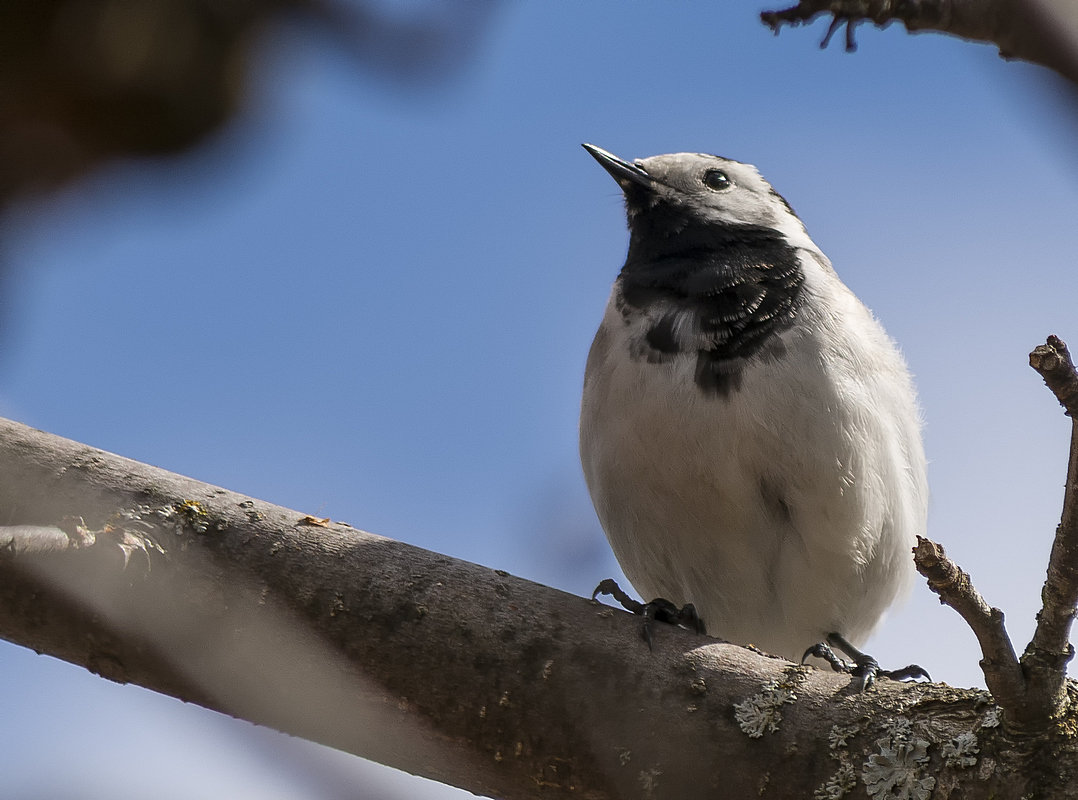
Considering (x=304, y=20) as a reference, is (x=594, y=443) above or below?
below

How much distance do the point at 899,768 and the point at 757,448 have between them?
1.74m

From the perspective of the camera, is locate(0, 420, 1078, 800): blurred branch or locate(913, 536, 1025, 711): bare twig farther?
locate(0, 420, 1078, 800): blurred branch

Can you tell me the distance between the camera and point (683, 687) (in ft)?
8.71

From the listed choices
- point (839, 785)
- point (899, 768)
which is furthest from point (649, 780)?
point (899, 768)

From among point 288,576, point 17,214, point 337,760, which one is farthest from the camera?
point 288,576

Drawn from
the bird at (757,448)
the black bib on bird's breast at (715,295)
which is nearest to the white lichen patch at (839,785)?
the bird at (757,448)

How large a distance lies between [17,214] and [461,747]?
1.63m

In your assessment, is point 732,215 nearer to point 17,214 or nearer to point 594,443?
point 594,443

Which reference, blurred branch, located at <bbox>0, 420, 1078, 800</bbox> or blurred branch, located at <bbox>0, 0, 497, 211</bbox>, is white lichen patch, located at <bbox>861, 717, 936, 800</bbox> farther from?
blurred branch, located at <bbox>0, 0, 497, 211</bbox>

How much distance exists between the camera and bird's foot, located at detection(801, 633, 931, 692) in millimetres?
2662

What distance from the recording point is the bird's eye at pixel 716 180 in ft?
17.6

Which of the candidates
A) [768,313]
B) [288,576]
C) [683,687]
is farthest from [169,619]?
[768,313]

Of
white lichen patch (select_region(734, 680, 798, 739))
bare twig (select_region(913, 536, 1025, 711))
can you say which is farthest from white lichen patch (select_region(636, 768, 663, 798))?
bare twig (select_region(913, 536, 1025, 711))

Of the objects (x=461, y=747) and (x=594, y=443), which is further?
(x=594, y=443)
